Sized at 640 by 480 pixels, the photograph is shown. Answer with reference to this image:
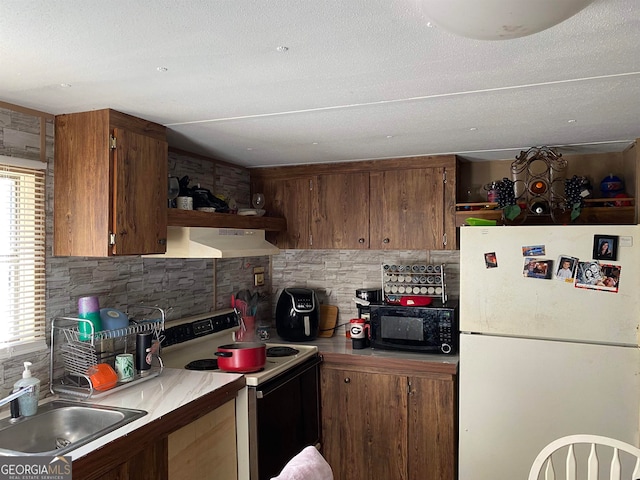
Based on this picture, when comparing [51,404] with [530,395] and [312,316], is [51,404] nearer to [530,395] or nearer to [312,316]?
[312,316]

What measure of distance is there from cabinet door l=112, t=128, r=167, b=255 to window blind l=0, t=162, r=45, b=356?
350 mm

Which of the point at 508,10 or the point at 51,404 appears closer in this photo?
the point at 508,10

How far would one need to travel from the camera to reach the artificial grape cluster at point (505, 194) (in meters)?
3.08

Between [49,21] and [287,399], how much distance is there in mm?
2157

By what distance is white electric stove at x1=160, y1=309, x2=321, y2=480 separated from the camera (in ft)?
8.29

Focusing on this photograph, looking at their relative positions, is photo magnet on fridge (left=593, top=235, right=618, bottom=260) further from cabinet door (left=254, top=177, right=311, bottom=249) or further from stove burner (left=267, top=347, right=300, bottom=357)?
cabinet door (left=254, top=177, right=311, bottom=249)

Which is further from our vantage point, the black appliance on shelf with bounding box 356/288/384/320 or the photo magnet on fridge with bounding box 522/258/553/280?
the black appliance on shelf with bounding box 356/288/384/320

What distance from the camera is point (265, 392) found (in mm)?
2574

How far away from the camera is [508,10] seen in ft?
3.68

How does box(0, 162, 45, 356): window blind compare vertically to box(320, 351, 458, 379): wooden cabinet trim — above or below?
above

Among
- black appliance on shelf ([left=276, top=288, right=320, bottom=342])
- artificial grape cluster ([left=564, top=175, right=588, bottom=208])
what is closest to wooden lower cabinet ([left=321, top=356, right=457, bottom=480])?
black appliance on shelf ([left=276, top=288, right=320, bottom=342])

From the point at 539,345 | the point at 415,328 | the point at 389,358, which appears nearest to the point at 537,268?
the point at 539,345

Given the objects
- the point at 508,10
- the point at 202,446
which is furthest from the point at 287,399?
the point at 508,10

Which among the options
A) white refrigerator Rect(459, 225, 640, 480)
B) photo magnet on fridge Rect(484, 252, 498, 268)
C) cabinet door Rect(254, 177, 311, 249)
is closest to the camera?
white refrigerator Rect(459, 225, 640, 480)
